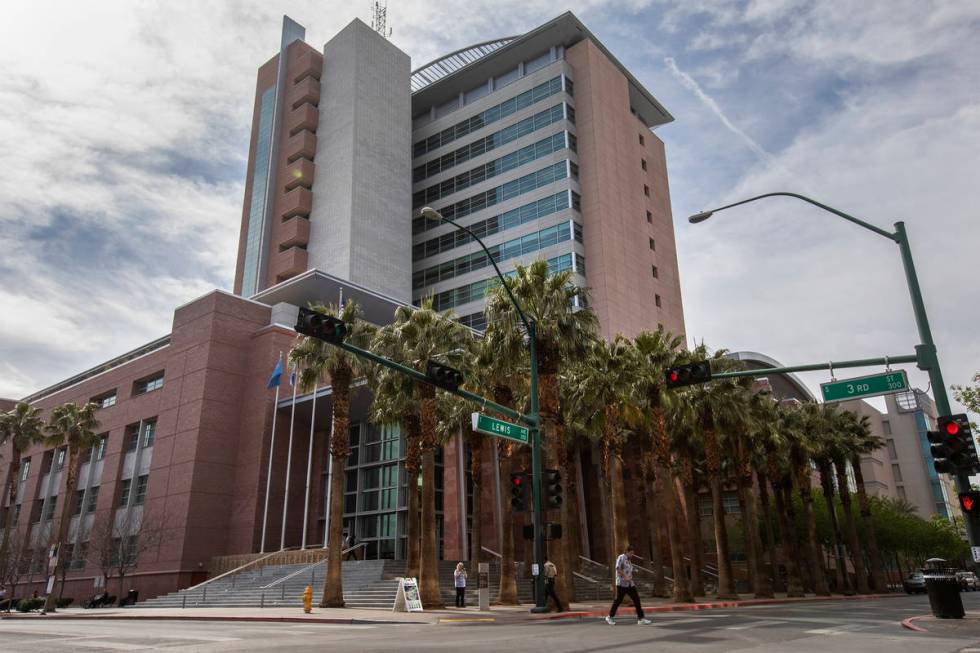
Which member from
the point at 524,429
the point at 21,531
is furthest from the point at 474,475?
the point at 21,531

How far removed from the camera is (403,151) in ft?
297

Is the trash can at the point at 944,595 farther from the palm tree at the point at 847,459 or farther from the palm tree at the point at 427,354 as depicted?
the palm tree at the point at 847,459

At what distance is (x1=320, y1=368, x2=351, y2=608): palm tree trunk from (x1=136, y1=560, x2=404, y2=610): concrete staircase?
2.19m

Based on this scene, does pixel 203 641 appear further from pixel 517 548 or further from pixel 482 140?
pixel 482 140

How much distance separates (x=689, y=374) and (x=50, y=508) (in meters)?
66.1

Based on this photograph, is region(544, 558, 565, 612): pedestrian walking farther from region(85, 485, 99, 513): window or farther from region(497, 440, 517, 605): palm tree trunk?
region(85, 485, 99, 513): window

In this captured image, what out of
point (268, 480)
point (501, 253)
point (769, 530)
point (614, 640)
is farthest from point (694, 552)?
point (501, 253)

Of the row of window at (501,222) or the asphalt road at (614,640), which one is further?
the row of window at (501,222)

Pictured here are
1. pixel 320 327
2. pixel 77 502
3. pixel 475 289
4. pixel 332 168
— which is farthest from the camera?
pixel 332 168

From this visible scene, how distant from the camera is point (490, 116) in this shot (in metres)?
88.3

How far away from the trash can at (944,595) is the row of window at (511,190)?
63.3m

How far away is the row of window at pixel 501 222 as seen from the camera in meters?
77.4

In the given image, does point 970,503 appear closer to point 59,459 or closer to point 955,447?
point 955,447

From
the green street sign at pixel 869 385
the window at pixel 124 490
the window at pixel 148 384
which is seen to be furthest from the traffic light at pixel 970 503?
the window at pixel 124 490
